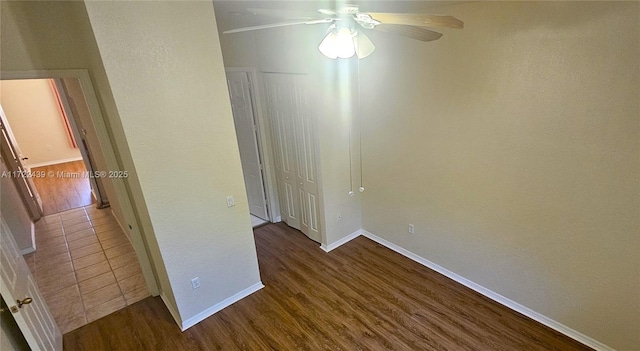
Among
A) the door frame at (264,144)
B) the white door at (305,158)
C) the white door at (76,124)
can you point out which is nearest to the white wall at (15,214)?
the white door at (76,124)

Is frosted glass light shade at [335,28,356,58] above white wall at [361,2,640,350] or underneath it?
above

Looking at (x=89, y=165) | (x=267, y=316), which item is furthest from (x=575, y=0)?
(x=89, y=165)

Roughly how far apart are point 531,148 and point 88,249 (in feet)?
18.1

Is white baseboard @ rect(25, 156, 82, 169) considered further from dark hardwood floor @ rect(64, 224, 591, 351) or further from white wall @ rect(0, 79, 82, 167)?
dark hardwood floor @ rect(64, 224, 591, 351)

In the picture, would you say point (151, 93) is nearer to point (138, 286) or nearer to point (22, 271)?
point (22, 271)

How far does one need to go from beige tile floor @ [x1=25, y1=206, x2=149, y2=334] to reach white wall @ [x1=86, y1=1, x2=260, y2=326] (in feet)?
3.58

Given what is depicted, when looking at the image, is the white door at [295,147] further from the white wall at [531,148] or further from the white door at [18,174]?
the white door at [18,174]

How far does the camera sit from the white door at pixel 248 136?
424cm

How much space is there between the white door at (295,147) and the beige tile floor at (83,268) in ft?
6.82

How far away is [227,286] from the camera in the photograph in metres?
3.20

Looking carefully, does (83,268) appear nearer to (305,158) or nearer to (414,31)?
(305,158)

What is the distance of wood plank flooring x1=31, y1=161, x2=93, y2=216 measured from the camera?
5852 mm

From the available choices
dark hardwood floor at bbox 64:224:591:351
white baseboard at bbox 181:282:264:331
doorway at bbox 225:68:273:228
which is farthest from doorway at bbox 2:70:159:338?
doorway at bbox 225:68:273:228

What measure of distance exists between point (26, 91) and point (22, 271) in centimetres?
733
